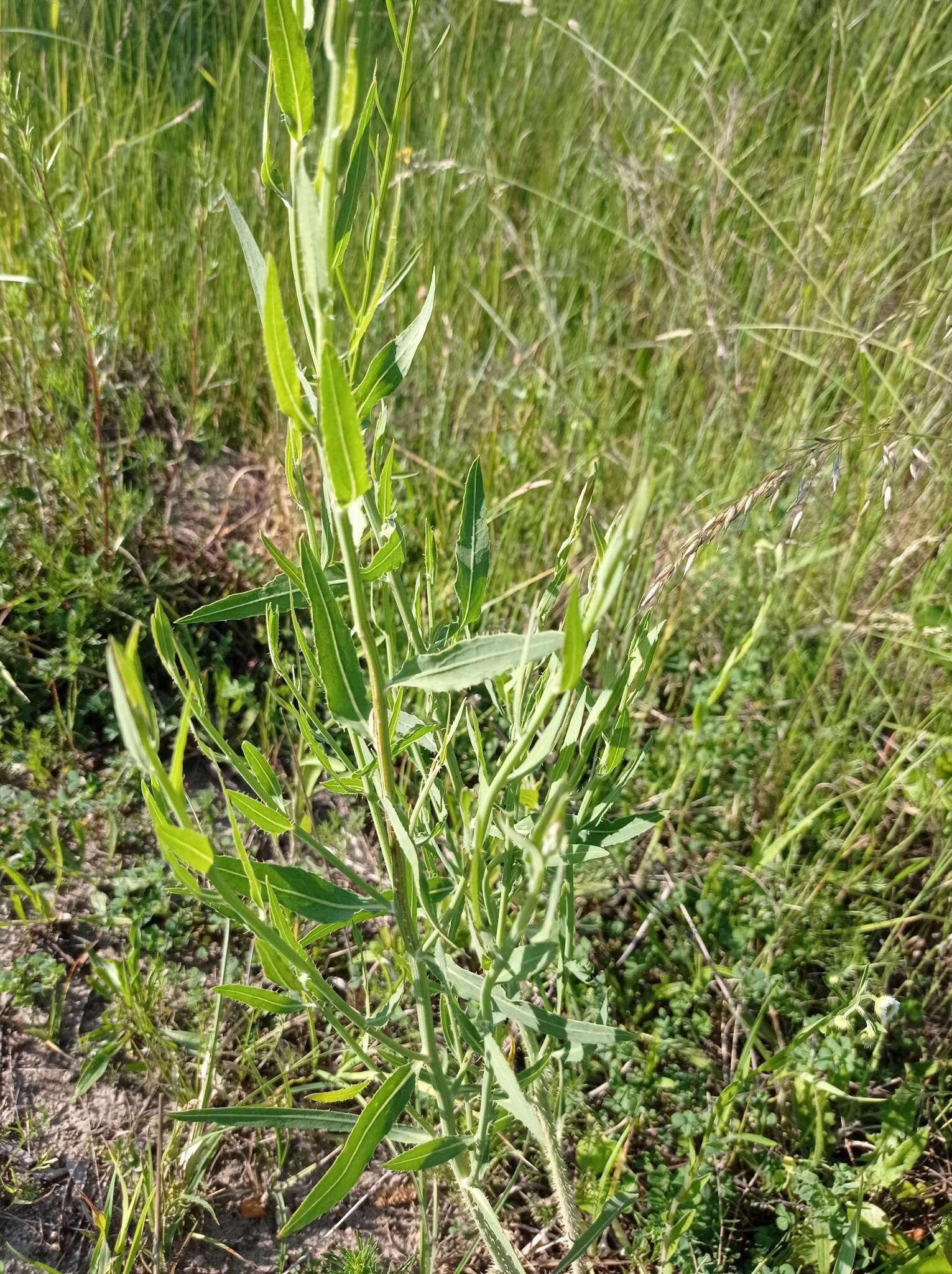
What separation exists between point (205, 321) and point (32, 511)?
2.24ft

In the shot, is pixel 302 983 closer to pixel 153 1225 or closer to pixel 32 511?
pixel 153 1225

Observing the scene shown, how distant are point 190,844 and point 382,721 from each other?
0.21 metres

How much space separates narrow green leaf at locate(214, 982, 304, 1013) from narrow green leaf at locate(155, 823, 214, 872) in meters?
0.27

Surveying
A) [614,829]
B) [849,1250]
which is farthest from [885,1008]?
[614,829]

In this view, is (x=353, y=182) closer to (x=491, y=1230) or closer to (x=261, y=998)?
(x=261, y=998)

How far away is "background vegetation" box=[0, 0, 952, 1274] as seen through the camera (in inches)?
53.1

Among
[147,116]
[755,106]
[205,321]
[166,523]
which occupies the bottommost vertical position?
[166,523]

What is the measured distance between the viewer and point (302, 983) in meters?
0.82

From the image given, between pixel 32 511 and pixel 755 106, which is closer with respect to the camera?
pixel 32 511

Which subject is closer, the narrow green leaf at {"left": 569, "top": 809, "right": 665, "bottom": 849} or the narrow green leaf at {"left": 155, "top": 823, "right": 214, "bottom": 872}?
the narrow green leaf at {"left": 155, "top": 823, "right": 214, "bottom": 872}

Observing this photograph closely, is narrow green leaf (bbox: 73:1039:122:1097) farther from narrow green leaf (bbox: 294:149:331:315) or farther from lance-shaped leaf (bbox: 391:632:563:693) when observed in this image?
narrow green leaf (bbox: 294:149:331:315)

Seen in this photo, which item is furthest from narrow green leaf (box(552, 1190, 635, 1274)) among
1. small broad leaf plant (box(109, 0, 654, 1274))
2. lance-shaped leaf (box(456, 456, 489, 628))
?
lance-shaped leaf (box(456, 456, 489, 628))

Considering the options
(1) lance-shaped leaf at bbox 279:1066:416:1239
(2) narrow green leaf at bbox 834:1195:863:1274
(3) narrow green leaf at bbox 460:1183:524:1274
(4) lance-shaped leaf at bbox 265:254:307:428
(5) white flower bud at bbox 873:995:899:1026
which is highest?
(4) lance-shaped leaf at bbox 265:254:307:428

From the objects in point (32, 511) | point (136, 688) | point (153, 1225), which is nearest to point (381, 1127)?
point (136, 688)
